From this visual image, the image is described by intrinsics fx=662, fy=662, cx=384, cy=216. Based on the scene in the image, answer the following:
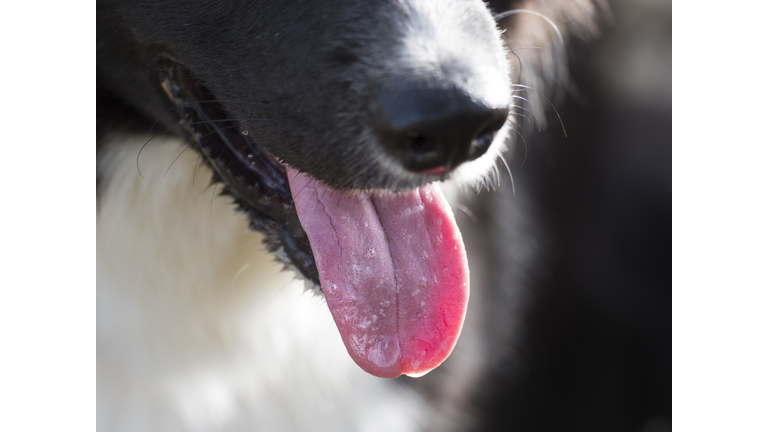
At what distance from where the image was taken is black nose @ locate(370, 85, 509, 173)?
1.16m

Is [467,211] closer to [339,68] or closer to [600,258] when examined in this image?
[600,258]

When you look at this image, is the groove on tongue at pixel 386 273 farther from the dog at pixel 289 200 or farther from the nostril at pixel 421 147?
the nostril at pixel 421 147

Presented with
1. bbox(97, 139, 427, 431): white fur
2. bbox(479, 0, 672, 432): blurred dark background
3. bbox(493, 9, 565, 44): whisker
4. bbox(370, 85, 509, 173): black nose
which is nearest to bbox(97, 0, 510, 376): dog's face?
bbox(370, 85, 509, 173): black nose

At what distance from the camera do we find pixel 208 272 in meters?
1.89

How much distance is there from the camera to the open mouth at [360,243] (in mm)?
1486

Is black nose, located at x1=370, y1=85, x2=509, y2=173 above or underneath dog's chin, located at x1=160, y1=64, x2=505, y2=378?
above

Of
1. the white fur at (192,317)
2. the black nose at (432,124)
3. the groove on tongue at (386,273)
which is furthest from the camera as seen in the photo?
the white fur at (192,317)

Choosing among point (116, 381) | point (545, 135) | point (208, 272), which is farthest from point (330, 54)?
point (545, 135)

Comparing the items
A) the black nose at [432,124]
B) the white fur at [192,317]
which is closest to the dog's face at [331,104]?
the black nose at [432,124]

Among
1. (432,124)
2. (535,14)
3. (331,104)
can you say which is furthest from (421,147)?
(535,14)

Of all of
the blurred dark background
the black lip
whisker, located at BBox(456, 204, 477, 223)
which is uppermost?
the black lip

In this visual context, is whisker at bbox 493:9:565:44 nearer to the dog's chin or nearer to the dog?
the dog

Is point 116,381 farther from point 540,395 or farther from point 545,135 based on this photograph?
point 545,135

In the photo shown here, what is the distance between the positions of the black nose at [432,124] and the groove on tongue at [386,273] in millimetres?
270
